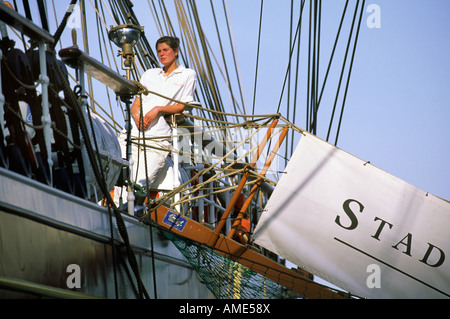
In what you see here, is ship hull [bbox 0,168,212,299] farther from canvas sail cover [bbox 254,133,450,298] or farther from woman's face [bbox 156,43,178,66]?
woman's face [bbox 156,43,178,66]

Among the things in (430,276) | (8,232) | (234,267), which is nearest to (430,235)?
(430,276)

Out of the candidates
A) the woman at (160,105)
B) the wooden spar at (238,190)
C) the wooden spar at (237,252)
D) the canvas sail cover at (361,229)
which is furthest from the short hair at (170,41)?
the wooden spar at (237,252)

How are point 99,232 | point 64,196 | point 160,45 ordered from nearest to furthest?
1. point 64,196
2. point 99,232
3. point 160,45

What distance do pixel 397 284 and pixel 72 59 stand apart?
8.08 feet

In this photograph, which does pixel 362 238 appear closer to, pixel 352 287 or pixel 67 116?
pixel 352 287

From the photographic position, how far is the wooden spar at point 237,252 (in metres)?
4.20

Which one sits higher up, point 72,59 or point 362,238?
point 72,59

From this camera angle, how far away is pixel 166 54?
5.00 meters

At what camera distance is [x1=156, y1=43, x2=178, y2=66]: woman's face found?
499cm

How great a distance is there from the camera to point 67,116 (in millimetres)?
3434

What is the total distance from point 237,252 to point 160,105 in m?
1.18

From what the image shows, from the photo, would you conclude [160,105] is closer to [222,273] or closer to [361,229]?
[222,273]

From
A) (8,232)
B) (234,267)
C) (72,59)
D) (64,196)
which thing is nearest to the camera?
(8,232)

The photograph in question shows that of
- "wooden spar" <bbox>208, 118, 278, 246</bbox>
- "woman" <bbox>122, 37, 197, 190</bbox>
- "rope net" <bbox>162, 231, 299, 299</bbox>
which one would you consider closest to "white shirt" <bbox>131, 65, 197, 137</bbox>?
"woman" <bbox>122, 37, 197, 190</bbox>
